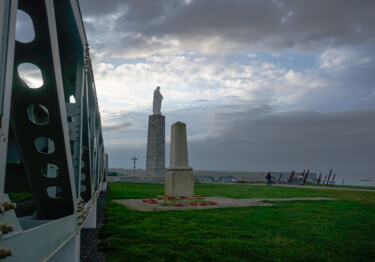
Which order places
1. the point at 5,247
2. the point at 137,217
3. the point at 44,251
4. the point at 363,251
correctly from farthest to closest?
1. the point at 137,217
2. the point at 363,251
3. the point at 44,251
4. the point at 5,247

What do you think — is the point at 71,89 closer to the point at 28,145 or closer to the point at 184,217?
the point at 28,145

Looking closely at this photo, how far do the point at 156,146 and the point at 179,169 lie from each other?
20399 mm

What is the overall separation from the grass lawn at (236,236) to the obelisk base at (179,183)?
11.3ft

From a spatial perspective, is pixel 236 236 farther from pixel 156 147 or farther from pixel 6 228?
pixel 156 147

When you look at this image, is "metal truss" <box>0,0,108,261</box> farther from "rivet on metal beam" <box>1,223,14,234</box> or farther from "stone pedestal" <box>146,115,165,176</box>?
"stone pedestal" <box>146,115,165,176</box>

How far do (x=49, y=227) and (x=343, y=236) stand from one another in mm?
6932

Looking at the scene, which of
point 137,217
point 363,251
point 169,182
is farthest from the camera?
point 169,182

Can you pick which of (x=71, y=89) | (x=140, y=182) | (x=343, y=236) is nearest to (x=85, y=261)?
(x=71, y=89)

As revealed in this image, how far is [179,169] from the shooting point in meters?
13.6

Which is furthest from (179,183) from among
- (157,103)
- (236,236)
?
(157,103)

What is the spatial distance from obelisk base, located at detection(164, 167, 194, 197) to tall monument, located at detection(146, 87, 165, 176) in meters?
20.1

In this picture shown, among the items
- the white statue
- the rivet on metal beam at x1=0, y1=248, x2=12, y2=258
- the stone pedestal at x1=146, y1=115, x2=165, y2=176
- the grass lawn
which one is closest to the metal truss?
the rivet on metal beam at x1=0, y1=248, x2=12, y2=258

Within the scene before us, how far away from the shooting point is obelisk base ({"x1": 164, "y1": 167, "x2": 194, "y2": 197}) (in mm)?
13477

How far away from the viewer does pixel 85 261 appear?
5.04m
